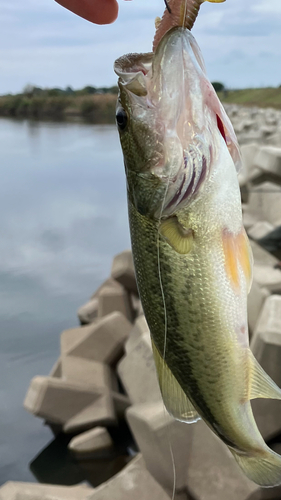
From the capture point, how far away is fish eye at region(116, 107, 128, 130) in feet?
2.81

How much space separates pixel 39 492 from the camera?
2.09m

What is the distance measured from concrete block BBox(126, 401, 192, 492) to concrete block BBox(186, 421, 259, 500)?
0.10ft

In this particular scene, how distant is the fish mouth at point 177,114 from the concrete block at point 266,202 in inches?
153

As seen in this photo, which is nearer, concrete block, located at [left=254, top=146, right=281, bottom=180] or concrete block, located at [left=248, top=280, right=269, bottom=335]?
concrete block, located at [left=248, top=280, right=269, bottom=335]

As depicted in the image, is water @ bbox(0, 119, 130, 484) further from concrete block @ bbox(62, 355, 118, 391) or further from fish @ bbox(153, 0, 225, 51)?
fish @ bbox(153, 0, 225, 51)

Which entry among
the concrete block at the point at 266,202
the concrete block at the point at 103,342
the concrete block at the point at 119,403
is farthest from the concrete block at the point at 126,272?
the concrete block at the point at 266,202

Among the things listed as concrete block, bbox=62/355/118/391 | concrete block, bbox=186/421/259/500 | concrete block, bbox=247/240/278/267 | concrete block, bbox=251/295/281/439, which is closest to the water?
concrete block, bbox=62/355/118/391

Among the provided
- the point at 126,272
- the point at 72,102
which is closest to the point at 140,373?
the point at 126,272

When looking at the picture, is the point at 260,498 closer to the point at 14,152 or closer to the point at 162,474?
the point at 162,474

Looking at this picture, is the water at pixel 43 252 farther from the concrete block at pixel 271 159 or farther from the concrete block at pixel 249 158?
the concrete block at pixel 271 159

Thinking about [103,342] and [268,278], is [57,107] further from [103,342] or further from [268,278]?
[268,278]

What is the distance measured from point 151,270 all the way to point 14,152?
52.7 ft

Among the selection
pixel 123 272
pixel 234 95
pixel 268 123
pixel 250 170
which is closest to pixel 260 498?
pixel 123 272

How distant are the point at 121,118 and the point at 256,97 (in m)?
24.7
